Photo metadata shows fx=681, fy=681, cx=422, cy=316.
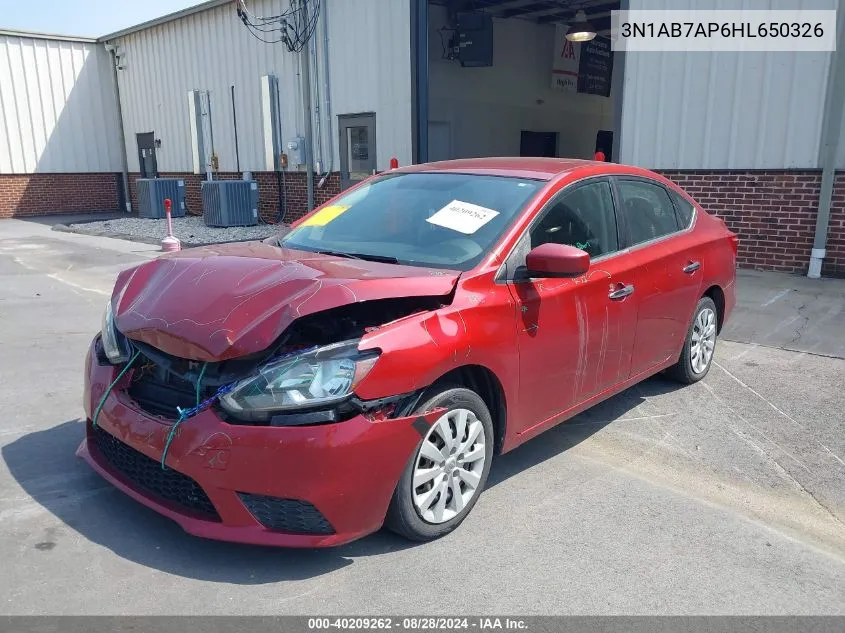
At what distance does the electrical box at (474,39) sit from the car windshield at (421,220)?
11694mm

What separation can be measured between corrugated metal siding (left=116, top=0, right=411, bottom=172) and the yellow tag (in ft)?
29.5

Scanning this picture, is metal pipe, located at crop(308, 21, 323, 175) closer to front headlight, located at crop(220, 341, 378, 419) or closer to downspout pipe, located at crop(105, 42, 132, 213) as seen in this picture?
downspout pipe, located at crop(105, 42, 132, 213)

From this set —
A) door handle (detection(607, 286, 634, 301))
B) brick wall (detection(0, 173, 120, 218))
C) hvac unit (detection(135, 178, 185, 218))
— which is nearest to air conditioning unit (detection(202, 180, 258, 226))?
hvac unit (detection(135, 178, 185, 218))

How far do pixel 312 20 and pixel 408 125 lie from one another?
357cm

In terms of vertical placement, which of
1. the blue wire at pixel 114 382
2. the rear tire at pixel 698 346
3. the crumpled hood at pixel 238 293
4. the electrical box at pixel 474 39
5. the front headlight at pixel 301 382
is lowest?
the rear tire at pixel 698 346

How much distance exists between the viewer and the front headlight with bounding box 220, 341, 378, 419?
2.64 meters

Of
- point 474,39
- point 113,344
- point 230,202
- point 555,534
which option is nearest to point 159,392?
point 113,344

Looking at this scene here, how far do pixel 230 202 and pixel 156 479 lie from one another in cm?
1310

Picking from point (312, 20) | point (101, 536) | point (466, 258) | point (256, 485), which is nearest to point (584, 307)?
point (466, 258)

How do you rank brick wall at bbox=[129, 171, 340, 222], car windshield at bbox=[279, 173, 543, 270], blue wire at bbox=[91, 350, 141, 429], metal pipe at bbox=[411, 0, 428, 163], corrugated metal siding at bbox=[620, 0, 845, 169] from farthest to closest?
brick wall at bbox=[129, 171, 340, 222]
metal pipe at bbox=[411, 0, 428, 163]
corrugated metal siding at bbox=[620, 0, 845, 169]
car windshield at bbox=[279, 173, 543, 270]
blue wire at bbox=[91, 350, 141, 429]

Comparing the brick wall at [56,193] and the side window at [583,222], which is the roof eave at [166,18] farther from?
the side window at [583,222]

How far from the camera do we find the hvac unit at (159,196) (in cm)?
1744

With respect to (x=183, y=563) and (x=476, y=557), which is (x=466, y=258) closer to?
(x=476, y=557)

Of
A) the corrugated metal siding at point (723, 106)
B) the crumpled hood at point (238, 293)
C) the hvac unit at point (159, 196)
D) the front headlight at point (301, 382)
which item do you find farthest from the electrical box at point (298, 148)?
the front headlight at point (301, 382)
